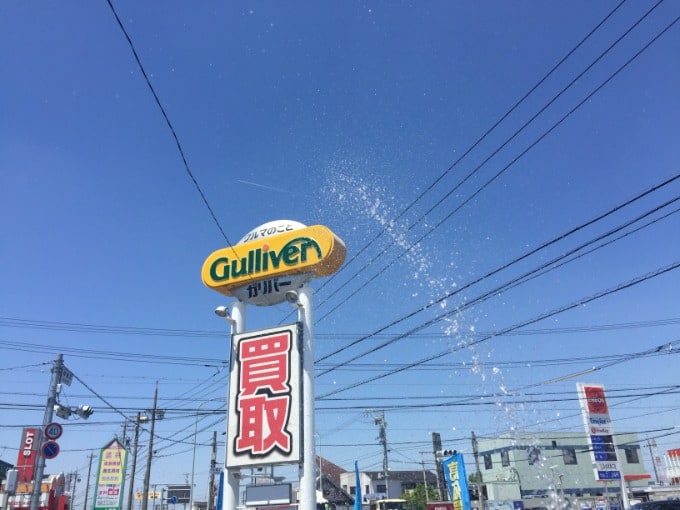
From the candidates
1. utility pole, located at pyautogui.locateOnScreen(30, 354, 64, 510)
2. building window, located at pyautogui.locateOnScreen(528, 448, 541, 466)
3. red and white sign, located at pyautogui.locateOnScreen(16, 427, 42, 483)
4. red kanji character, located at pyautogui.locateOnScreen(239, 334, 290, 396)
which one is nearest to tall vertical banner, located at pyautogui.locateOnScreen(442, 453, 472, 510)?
red kanji character, located at pyautogui.locateOnScreen(239, 334, 290, 396)

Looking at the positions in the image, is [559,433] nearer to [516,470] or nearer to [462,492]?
[516,470]

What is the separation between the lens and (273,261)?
39.9ft

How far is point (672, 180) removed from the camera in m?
8.13

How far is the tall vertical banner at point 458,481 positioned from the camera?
1646cm

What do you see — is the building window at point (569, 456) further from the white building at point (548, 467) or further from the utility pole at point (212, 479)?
the utility pole at point (212, 479)

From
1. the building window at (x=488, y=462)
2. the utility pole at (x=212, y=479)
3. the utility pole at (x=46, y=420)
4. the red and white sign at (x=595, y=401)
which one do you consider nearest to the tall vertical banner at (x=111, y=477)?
the utility pole at (x=46, y=420)

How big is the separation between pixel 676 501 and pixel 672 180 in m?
10.7

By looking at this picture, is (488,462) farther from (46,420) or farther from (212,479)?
(46,420)

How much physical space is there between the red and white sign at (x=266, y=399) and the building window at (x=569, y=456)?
44890 millimetres

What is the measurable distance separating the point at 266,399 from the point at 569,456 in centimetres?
4567

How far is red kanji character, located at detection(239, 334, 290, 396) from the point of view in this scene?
1120cm

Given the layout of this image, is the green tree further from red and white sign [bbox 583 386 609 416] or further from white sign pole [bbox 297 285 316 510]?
white sign pole [bbox 297 285 316 510]

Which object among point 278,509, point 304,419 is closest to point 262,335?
point 304,419

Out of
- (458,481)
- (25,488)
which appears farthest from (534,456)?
(25,488)
